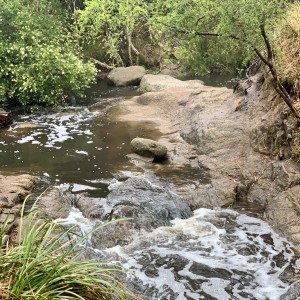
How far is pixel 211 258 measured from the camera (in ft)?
21.6

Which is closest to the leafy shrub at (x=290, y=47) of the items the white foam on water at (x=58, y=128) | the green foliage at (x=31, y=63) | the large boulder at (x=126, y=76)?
the white foam on water at (x=58, y=128)

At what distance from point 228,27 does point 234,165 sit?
3.50m

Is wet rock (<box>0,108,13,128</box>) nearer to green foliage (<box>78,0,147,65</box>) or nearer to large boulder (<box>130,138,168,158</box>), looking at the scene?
large boulder (<box>130,138,168,158</box>)

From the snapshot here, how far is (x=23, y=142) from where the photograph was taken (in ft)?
40.4

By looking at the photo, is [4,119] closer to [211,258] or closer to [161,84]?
[161,84]

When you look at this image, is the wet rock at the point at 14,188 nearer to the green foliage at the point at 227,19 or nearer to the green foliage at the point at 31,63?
the green foliage at the point at 227,19

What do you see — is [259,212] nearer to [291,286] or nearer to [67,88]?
[291,286]

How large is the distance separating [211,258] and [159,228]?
4.42 ft

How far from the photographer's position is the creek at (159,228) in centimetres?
589

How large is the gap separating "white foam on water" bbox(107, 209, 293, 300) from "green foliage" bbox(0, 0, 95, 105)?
9.64 m

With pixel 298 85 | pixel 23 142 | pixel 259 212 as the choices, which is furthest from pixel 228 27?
pixel 23 142

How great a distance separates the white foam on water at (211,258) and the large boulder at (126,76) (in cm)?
1463

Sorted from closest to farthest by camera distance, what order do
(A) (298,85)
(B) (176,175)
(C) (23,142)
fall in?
(A) (298,85) → (B) (176,175) → (C) (23,142)

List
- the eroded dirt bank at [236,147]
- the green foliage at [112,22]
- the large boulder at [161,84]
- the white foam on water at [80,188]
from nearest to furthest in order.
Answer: the eroded dirt bank at [236,147] < the white foam on water at [80,188] < the large boulder at [161,84] < the green foliage at [112,22]
